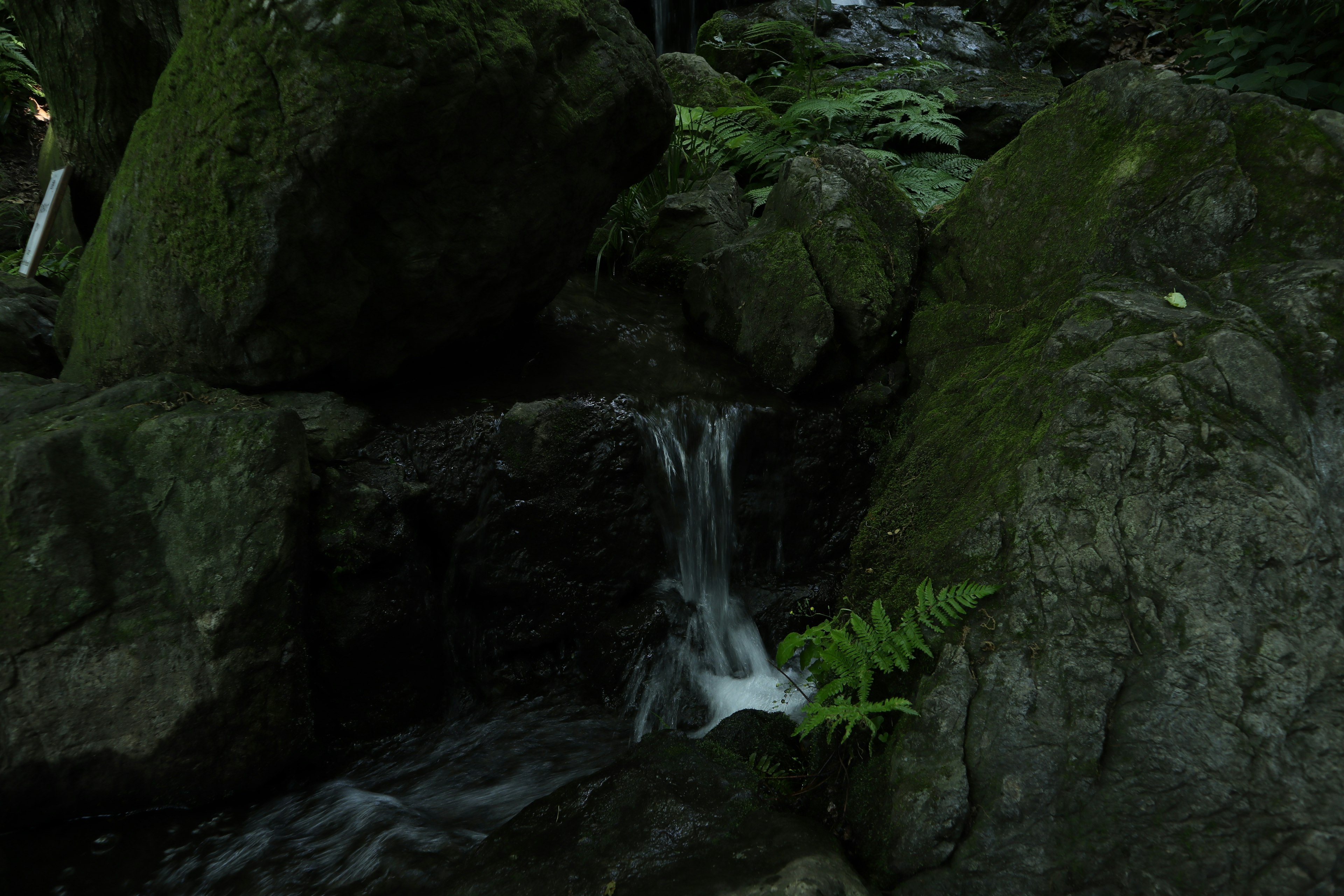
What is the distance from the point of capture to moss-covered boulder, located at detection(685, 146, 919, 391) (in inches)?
177

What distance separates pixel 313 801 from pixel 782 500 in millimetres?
2729

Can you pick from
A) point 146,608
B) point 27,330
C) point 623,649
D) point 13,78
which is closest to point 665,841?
point 623,649

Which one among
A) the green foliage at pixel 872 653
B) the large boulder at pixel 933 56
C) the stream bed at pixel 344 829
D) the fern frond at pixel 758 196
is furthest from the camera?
the large boulder at pixel 933 56

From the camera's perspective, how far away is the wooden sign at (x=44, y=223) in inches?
207

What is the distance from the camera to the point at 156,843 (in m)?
2.84

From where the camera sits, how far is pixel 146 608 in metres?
2.96

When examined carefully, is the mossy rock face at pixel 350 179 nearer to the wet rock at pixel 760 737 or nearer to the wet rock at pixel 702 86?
the wet rock at pixel 760 737

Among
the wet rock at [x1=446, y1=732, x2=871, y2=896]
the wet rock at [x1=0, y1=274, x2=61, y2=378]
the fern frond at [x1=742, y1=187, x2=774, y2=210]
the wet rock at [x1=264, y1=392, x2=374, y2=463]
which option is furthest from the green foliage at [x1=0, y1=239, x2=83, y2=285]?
the wet rock at [x1=446, y1=732, x2=871, y2=896]

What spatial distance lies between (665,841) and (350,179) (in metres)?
3.00

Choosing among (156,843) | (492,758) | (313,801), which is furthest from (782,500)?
(156,843)

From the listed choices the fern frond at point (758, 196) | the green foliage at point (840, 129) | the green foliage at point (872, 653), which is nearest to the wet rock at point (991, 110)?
the green foliage at point (840, 129)

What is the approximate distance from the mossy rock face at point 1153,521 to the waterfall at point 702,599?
2.90ft

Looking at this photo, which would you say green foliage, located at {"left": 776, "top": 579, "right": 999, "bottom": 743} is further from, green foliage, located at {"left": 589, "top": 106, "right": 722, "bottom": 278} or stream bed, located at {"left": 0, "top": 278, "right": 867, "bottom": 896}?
green foliage, located at {"left": 589, "top": 106, "right": 722, "bottom": 278}

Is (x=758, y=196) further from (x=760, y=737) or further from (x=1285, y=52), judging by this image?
(x=760, y=737)
